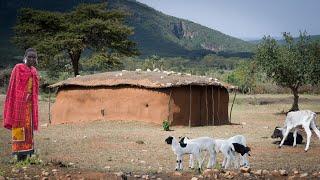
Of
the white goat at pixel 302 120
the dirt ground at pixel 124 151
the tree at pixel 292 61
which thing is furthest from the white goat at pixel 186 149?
the tree at pixel 292 61

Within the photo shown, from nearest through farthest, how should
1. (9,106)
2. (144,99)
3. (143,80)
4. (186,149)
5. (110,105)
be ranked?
1. (9,106)
2. (186,149)
3. (144,99)
4. (143,80)
5. (110,105)

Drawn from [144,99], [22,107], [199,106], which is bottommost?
[199,106]

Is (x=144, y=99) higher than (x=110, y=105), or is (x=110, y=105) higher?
(x=144, y=99)

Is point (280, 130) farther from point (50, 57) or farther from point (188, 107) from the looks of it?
point (50, 57)

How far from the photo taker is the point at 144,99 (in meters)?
26.9

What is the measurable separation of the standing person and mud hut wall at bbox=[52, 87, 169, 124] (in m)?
15.5

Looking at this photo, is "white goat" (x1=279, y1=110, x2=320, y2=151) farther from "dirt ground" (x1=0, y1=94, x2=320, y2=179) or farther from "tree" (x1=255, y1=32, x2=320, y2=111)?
"tree" (x1=255, y1=32, x2=320, y2=111)

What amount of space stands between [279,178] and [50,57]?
37.5m

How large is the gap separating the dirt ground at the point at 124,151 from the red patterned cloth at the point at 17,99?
0.87 metres

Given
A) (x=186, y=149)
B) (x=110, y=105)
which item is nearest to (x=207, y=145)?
(x=186, y=149)

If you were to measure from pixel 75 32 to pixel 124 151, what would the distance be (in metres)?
29.1

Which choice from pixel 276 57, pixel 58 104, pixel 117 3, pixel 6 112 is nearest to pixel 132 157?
pixel 6 112

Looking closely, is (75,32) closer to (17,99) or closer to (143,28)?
(17,99)

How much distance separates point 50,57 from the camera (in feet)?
145
